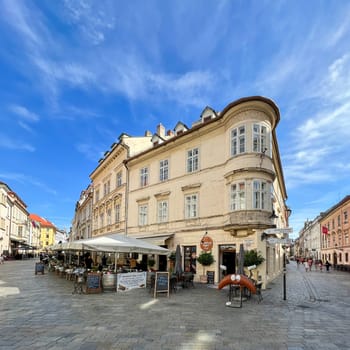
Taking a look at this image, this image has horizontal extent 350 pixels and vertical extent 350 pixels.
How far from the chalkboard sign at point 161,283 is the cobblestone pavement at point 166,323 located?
56 centimetres

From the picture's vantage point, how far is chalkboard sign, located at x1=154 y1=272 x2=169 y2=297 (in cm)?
1407

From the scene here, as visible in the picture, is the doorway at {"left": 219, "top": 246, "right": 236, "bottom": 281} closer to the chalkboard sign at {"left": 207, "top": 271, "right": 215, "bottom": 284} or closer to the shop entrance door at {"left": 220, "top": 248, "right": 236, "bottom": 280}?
the shop entrance door at {"left": 220, "top": 248, "right": 236, "bottom": 280}

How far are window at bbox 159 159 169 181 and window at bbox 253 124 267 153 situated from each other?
817cm

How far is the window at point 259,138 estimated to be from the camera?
18.9 m

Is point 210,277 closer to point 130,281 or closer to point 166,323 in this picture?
point 130,281

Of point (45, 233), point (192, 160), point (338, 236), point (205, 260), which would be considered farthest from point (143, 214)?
point (45, 233)

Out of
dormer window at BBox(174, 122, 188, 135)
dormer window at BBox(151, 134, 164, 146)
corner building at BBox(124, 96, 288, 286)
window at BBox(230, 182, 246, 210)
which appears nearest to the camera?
corner building at BBox(124, 96, 288, 286)

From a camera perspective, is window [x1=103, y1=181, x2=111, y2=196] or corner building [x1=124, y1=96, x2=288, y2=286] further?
window [x1=103, y1=181, x2=111, y2=196]

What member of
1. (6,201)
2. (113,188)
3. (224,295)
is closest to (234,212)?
(224,295)

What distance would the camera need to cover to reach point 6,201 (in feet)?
181

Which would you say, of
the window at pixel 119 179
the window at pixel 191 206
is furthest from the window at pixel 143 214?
the window at pixel 119 179

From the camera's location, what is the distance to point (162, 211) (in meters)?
24.7

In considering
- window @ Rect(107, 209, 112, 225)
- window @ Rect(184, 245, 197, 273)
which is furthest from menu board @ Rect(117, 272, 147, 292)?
window @ Rect(107, 209, 112, 225)

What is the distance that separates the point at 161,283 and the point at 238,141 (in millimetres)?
9609
